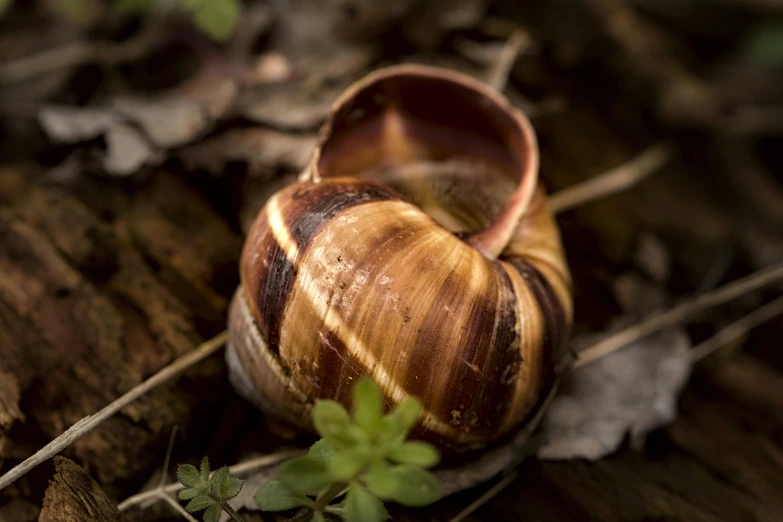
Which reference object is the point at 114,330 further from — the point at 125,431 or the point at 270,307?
the point at 270,307

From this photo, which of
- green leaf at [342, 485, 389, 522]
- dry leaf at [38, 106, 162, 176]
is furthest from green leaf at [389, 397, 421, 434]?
dry leaf at [38, 106, 162, 176]

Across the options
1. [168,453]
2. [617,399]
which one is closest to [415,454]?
[168,453]

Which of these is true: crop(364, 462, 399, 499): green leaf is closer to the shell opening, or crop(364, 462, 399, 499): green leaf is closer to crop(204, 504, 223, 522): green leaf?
crop(204, 504, 223, 522): green leaf

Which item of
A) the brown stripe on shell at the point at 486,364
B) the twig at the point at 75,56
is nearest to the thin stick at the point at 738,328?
the brown stripe on shell at the point at 486,364

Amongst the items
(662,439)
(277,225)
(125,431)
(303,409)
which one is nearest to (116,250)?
(125,431)

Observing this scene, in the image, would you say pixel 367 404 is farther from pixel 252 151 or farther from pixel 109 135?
pixel 109 135

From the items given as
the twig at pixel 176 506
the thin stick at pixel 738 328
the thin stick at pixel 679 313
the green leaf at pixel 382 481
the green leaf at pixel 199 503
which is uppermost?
the green leaf at pixel 382 481

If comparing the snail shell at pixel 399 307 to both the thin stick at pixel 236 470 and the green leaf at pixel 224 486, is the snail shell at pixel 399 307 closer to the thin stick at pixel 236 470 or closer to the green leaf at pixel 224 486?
the thin stick at pixel 236 470
